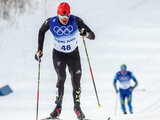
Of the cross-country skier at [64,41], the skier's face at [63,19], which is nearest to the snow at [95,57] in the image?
the cross-country skier at [64,41]

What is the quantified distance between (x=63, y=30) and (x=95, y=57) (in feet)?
40.1

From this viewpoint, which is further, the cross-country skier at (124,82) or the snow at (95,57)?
the snow at (95,57)

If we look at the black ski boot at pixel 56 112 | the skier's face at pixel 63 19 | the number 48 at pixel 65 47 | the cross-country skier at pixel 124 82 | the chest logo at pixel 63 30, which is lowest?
the black ski boot at pixel 56 112

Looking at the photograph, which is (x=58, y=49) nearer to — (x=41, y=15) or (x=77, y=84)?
(x=77, y=84)

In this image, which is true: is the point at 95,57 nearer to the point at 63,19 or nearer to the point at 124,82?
the point at 124,82

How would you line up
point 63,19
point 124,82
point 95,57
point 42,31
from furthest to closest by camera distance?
point 95,57 → point 124,82 → point 42,31 → point 63,19

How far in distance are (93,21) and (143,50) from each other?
4034 millimetres

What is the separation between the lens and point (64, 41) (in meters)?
5.46

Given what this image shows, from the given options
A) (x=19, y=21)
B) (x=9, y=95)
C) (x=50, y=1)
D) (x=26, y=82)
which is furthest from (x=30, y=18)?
(x=9, y=95)

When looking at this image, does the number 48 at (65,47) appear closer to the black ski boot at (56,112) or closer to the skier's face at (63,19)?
the skier's face at (63,19)

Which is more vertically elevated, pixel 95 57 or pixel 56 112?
pixel 95 57

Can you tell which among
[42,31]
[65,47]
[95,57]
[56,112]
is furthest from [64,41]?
[95,57]

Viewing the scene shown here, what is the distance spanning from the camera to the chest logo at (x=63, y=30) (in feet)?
17.5

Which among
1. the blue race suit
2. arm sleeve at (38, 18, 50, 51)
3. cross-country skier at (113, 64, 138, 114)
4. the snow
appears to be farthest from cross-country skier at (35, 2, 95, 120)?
the blue race suit
